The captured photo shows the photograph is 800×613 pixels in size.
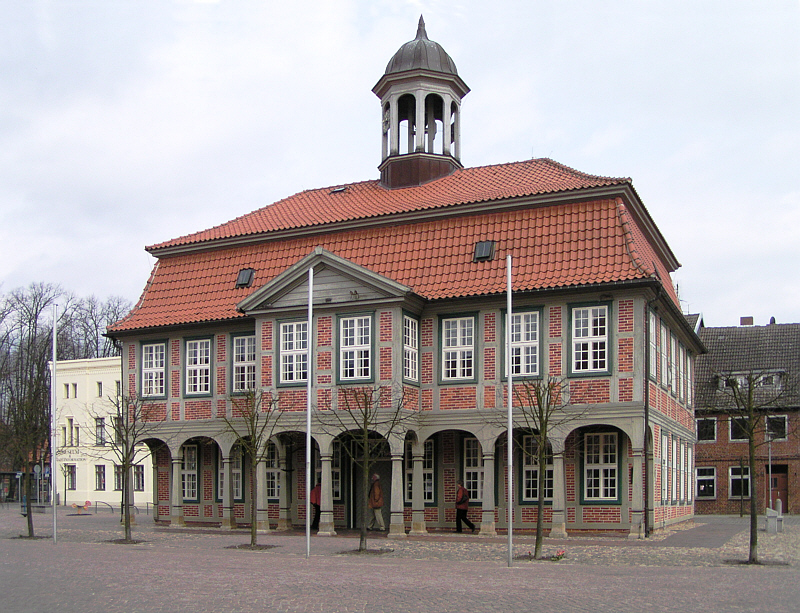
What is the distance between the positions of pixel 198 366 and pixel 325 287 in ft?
20.1

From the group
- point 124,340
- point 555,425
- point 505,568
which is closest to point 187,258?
point 124,340

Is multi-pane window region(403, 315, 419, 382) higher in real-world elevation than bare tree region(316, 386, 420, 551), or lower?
higher

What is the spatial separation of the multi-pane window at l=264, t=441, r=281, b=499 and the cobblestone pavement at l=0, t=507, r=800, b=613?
4.48 metres

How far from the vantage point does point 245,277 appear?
1228 inches

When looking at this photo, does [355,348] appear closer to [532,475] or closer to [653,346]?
[532,475]

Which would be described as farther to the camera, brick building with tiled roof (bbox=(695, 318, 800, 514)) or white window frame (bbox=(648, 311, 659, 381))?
brick building with tiled roof (bbox=(695, 318, 800, 514))

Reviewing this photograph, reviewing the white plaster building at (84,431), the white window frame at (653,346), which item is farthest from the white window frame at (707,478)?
the white plaster building at (84,431)

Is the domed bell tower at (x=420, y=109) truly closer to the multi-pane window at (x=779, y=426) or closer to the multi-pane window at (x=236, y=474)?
the multi-pane window at (x=236, y=474)

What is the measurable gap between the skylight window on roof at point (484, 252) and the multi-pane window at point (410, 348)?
248 centimetres

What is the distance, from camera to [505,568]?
1806 cm

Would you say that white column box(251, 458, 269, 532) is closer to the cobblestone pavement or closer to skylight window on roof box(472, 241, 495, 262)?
the cobblestone pavement

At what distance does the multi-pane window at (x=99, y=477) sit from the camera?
62562 millimetres

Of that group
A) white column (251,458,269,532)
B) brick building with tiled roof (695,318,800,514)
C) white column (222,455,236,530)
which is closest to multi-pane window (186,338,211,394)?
white column (222,455,236,530)

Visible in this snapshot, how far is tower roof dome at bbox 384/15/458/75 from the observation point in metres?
33.7
